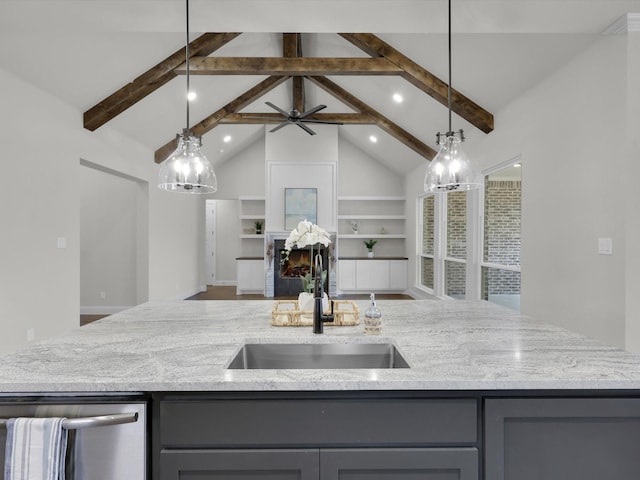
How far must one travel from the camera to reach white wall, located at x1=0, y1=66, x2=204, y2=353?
3279mm

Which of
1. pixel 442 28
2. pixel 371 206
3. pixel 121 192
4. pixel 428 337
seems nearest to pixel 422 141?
pixel 371 206

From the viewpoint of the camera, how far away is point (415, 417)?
43.2 inches

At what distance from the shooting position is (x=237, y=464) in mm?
1087

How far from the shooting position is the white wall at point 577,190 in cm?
261

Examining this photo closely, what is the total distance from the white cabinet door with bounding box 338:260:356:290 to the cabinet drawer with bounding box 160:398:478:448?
702 centimetres

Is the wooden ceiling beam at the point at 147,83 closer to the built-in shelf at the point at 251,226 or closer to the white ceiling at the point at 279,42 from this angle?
the white ceiling at the point at 279,42

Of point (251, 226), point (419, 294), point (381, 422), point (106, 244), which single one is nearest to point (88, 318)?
point (106, 244)

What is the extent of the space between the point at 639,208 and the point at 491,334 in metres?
1.79

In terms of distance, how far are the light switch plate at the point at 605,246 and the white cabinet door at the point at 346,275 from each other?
18.2 ft

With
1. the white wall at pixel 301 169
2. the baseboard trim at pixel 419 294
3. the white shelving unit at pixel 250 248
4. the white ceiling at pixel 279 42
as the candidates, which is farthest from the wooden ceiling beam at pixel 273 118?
the baseboard trim at pixel 419 294

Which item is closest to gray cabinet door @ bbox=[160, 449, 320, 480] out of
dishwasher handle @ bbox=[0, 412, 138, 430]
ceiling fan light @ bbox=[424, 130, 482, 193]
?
dishwasher handle @ bbox=[0, 412, 138, 430]

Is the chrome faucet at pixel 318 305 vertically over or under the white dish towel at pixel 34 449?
over

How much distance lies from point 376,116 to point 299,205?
96.4 inches

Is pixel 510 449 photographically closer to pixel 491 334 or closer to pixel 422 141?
pixel 491 334
